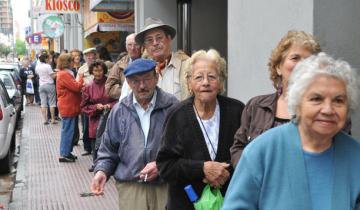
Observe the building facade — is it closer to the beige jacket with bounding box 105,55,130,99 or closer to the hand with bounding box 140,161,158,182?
the hand with bounding box 140,161,158,182

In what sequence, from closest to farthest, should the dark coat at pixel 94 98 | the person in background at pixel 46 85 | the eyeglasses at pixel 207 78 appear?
the eyeglasses at pixel 207 78, the dark coat at pixel 94 98, the person in background at pixel 46 85

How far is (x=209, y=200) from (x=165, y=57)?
176 centimetres

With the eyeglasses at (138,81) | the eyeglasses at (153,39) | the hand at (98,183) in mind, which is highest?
the eyeglasses at (153,39)

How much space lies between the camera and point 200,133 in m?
3.37

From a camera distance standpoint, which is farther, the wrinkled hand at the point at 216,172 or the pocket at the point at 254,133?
the wrinkled hand at the point at 216,172

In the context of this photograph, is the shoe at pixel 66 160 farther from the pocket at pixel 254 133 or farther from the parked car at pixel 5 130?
the pocket at pixel 254 133

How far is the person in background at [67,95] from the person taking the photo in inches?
378

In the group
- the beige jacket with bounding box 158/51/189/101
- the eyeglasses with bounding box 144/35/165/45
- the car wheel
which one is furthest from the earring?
the car wheel

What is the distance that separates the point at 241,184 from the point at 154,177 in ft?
5.04

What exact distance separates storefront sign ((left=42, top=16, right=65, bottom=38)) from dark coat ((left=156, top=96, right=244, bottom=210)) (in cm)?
1956

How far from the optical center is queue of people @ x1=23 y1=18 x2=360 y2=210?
2.24 metres

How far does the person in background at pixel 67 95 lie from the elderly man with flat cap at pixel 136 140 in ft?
18.9

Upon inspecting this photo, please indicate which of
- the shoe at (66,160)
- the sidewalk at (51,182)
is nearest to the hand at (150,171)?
the sidewalk at (51,182)

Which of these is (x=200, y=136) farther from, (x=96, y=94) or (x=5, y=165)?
(x=5, y=165)
